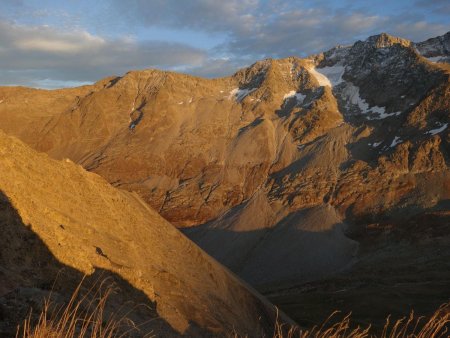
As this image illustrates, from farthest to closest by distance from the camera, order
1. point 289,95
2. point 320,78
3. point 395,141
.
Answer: point 320,78 → point 289,95 → point 395,141

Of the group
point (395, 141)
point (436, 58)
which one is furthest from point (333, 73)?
point (395, 141)

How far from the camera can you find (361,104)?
105 meters

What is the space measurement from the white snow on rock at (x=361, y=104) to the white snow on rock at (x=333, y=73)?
4.47m

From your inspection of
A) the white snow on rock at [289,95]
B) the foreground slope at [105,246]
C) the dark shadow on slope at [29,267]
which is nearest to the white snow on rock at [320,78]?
the white snow on rock at [289,95]

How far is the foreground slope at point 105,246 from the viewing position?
12.0 m

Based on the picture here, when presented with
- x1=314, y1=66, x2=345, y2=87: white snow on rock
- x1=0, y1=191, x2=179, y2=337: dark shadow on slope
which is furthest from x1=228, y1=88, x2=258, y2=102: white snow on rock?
x1=0, y1=191, x2=179, y2=337: dark shadow on slope

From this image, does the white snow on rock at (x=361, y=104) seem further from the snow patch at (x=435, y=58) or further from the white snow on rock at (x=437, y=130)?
the snow patch at (x=435, y=58)

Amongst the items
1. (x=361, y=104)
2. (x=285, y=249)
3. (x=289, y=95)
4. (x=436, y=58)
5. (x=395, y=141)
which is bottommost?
(x=285, y=249)

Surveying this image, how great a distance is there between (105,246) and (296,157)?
7675 cm

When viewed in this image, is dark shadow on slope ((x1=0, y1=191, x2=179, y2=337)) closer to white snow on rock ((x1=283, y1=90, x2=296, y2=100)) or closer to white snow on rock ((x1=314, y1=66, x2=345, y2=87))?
white snow on rock ((x1=283, y1=90, x2=296, y2=100))

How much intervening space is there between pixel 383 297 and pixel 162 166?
54910 mm

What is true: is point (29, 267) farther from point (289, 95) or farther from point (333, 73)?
point (333, 73)

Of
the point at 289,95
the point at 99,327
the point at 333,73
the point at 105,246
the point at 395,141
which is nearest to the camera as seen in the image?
the point at 99,327

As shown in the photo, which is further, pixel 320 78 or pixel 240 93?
pixel 320 78
